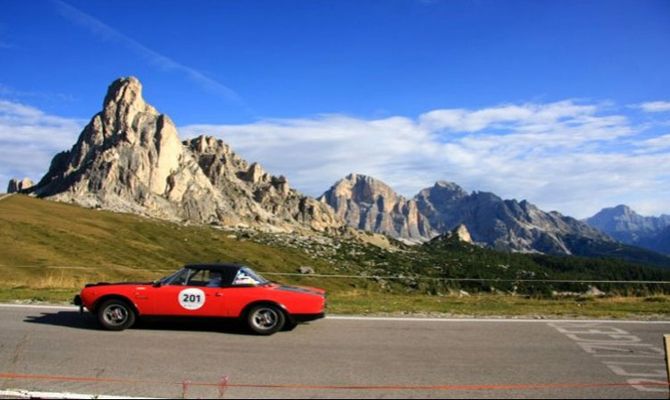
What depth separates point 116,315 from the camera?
12305 millimetres

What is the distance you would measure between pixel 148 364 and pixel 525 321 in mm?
9426

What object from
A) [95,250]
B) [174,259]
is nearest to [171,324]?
[95,250]

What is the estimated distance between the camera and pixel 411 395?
7.79m

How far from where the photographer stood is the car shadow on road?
40.1 feet

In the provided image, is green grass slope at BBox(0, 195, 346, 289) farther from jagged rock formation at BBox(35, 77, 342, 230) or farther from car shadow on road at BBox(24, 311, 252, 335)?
jagged rock formation at BBox(35, 77, 342, 230)

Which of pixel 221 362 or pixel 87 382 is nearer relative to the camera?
pixel 87 382

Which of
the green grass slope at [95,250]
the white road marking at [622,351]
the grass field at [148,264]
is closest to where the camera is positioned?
the white road marking at [622,351]

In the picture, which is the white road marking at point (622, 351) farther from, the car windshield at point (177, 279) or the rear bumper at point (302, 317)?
the car windshield at point (177, 279)

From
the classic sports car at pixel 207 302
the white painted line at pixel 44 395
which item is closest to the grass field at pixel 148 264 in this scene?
the classic sports car at pixel 207 302

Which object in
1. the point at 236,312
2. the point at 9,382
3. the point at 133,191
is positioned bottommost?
the point at 9,382

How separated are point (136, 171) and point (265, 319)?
161 meters

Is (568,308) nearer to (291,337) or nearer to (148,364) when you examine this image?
(291,337)

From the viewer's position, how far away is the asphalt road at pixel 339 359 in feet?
26.5

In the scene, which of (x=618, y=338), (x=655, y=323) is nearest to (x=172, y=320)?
(x=618, y=338)
